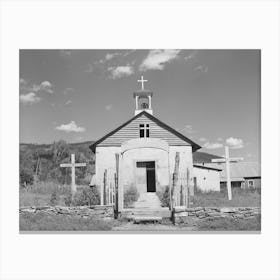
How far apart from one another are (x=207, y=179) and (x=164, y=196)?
2.76 ft

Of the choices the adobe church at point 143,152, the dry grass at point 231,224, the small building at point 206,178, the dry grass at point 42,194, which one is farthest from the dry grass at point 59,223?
the small building at point 206,178

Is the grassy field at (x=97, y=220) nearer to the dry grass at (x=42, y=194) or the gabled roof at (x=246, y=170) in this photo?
the dry grass at (x=42, y=194)

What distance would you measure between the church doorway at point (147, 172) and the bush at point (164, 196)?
172mm

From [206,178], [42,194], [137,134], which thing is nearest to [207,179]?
[206,178]

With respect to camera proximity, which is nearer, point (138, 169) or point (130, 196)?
point (130, 196)

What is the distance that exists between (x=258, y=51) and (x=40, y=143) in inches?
158

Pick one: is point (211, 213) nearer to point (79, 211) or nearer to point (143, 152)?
point (143, 152)

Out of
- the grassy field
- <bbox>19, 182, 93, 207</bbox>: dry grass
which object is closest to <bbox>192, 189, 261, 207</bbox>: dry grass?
the grassy field

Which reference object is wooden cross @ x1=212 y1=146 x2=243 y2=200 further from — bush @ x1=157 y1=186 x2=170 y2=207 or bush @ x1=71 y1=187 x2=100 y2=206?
bush @ x1=71 y1=187 x2=100 y2=206

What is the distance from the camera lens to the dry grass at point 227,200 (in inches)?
300

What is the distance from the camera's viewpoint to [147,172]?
26.5 ft

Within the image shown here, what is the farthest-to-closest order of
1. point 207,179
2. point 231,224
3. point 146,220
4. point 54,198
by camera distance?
point 207,179 → point 54,198 → point 146,220 → point 231,224
